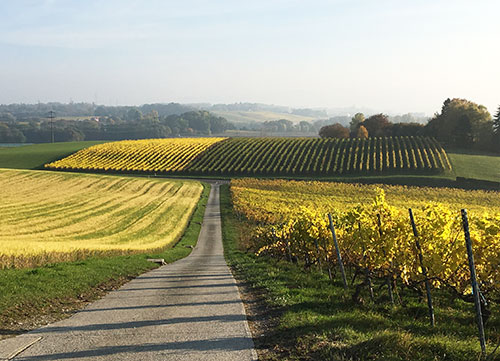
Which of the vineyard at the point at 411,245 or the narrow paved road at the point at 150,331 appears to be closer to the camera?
the narrow paved road at the point at 150,331

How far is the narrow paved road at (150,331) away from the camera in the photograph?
941 centimetres

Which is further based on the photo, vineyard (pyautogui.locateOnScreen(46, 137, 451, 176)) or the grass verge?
vineyard (pyautogui.locateOnScreen(46, 137, 451, 176))

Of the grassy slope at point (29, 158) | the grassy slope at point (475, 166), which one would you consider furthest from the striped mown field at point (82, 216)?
the grassy slope at point (475, 166)

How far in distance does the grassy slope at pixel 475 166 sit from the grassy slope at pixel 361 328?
8829cm

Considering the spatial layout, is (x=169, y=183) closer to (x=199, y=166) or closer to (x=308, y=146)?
(x=199, y=166)

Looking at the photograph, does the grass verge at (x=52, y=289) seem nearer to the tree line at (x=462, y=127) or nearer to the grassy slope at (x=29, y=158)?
the grassy slope at (x=29, y=158)

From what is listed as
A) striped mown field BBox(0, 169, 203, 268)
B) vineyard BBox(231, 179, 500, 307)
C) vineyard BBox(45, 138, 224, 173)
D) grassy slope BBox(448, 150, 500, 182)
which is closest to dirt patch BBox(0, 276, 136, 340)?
striped mown field BBox(0, 169, 203, 268)

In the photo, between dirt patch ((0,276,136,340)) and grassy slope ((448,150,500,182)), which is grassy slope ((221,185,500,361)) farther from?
grassy slope ((448,150,500,182))

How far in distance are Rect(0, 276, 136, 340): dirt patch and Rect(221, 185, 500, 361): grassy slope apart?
603 centimetres

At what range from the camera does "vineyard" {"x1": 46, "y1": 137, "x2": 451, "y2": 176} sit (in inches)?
4370

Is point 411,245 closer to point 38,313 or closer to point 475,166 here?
point 38,313

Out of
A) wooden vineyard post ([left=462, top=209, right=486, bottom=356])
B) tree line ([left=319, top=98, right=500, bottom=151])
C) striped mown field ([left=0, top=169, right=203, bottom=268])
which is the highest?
tree line ([left=319, top=98, right=500, bottom=151])

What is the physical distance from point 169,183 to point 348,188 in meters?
39.1

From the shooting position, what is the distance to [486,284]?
38.8 feet
